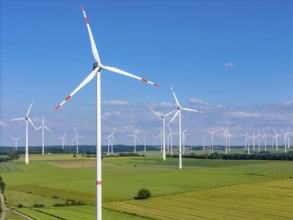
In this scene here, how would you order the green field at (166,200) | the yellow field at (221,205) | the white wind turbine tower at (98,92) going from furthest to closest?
the green field at (166,200) → the yellow field at (221,205) → the white wind turbine tower at (98,92)

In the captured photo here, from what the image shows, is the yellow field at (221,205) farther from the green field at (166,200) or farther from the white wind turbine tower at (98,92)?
the white wind turbine tower at (98,92)

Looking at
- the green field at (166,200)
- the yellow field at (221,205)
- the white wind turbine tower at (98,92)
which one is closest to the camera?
the white wind turbine tower at (98,92)

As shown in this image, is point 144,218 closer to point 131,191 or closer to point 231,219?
point 231,219

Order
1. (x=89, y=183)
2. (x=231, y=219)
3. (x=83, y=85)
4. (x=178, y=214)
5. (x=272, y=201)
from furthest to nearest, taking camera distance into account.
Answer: (x=89, y=183)
(x=272, y=201)
(x=178, y=214)
(x=231, y=219)
(x=83, y=85)

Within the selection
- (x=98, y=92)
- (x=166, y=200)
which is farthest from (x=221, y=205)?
(x=98, y=92)

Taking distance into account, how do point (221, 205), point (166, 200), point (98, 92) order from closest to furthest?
1. point (98, 92)
2. point (221, 205)
3. point (166, 200)

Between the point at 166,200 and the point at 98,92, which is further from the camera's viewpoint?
the point at 166,200

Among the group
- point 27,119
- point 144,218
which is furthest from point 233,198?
point 27,119

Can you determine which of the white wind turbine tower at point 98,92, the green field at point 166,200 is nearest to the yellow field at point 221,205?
the green field at point 166,200

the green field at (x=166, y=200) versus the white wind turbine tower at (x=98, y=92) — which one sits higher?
the white wind turbine tower at (x=98, y=92)

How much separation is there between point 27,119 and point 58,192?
10969 cm

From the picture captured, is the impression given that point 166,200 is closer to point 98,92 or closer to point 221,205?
point 221,205

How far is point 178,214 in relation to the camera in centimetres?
5647

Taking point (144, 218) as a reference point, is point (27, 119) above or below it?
above
